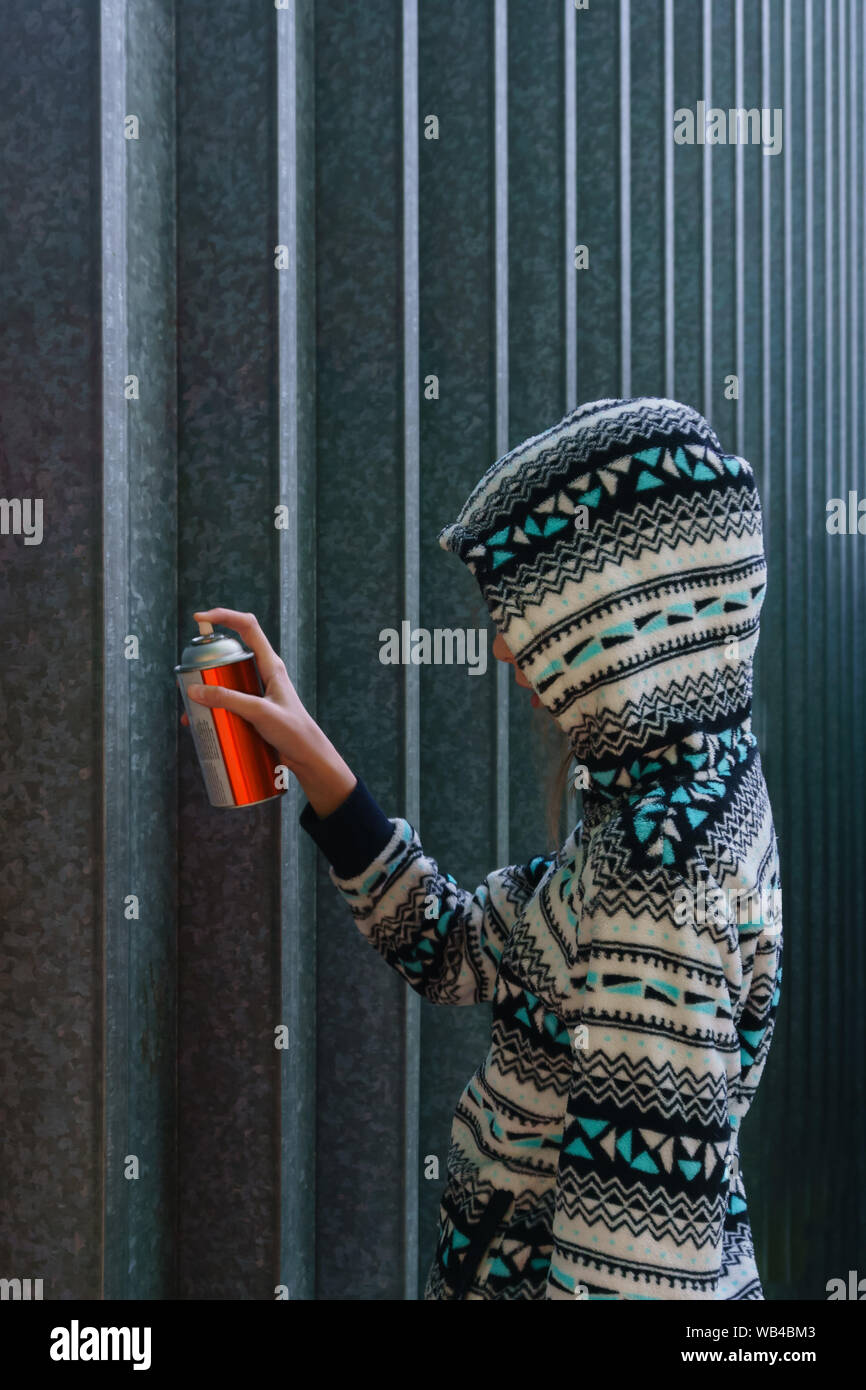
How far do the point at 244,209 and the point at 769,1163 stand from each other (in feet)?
10.7

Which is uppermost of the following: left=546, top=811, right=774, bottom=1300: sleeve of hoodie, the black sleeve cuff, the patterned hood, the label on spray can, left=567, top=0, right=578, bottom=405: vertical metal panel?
left=567, top=0, right=578, bottom=405: vertical metal panel

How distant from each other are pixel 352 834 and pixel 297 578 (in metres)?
0.49

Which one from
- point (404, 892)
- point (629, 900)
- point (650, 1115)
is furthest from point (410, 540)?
point (650, 1115)

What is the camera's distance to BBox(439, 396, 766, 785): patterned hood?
99cm

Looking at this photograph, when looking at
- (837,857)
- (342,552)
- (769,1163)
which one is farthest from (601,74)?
(769,1163)

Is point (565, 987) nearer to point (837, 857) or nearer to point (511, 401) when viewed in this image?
point (511, 401)

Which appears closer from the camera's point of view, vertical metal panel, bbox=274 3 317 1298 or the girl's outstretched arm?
the girl's outstretched arm

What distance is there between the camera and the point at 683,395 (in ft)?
9.20

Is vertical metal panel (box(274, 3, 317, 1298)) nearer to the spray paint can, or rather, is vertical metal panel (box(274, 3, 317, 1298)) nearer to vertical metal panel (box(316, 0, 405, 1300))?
vertical metal panel (box(316, 0, 405, 1300))

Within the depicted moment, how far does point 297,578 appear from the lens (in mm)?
1688

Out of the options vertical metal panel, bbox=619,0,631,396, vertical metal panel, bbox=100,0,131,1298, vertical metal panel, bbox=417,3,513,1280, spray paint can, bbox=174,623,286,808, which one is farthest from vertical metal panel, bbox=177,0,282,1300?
vertical metal panel, bbox=619,0,631,396

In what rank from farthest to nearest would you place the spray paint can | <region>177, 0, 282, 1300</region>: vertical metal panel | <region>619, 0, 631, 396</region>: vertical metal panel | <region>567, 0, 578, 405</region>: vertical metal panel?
1. <region>619, 0, 631, 396</region>: vertical metal panel
2. <region>567, 0, 578, 405</region>: vertical metal panel
3. <region>177, 0, 282, 1300</region>: vertical metal panel
4. the spray paint can

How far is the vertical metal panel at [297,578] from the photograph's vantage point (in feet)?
5.21

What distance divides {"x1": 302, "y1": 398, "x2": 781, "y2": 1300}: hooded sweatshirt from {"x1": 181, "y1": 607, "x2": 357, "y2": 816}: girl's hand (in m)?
0.31
